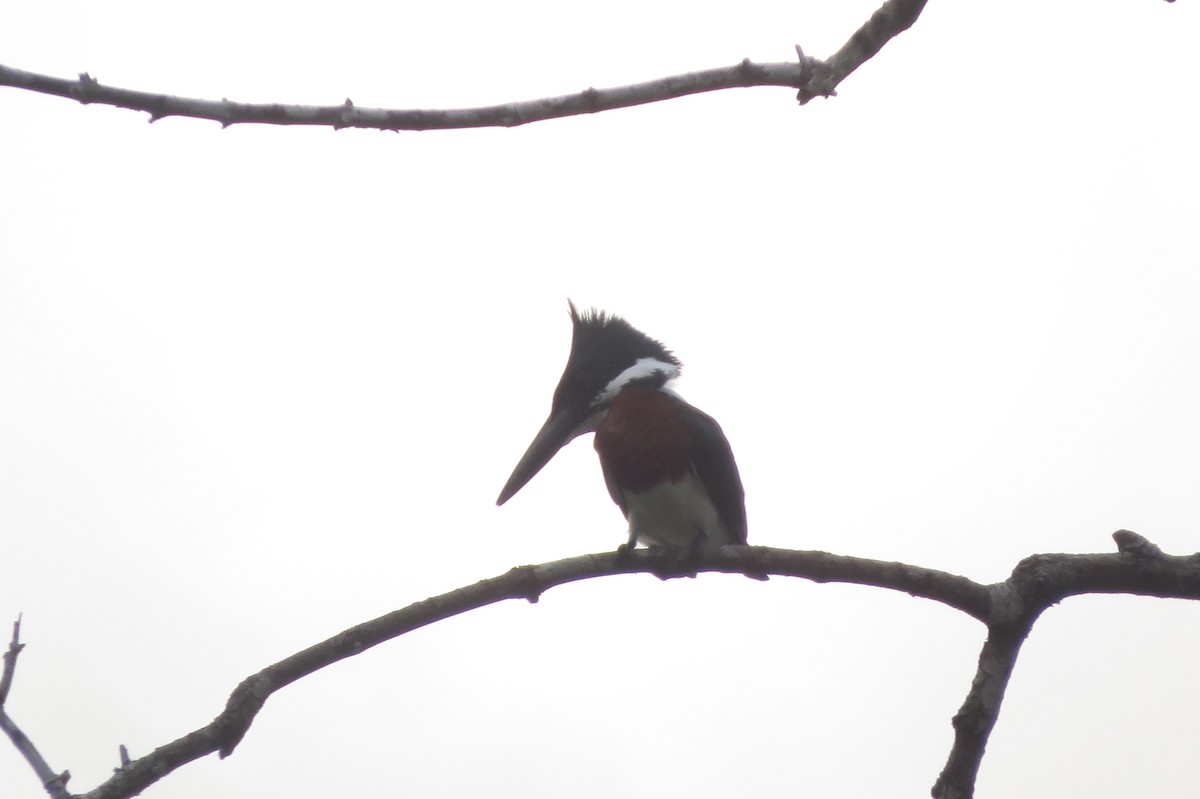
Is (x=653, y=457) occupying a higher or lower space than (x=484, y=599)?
higher

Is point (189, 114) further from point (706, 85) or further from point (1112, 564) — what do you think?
point (1112, 564)

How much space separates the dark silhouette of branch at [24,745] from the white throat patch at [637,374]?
2.96 metres

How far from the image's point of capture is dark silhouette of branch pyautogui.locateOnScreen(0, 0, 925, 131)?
→ 237cm

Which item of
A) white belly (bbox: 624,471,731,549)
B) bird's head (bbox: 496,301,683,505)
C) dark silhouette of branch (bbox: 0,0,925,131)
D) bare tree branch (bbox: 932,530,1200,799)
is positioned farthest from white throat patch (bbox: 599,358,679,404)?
dark silhouette of branch (bbox: 0,0,925,131)

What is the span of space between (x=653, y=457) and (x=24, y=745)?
266 cm

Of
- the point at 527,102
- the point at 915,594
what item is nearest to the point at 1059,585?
the point at 915,594

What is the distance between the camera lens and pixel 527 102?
260 cm

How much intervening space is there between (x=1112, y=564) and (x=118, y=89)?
2.60 m

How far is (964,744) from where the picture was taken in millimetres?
2844

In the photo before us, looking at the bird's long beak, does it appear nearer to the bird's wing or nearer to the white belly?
the bird's wing

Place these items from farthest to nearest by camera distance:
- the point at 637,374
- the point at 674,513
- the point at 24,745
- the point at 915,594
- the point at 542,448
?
the point at 637,374 → the point at 542,448 → the point at 674,513 → the point at 915,594 → the point at 24,745

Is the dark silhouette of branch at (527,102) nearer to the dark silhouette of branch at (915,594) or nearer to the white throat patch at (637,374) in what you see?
the dark silhouette of branch at (915,594)

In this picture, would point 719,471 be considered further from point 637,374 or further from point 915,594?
point 915,594

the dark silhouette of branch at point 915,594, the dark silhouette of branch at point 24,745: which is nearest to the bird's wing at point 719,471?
the dark silhouette of branch at point 915,594
